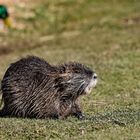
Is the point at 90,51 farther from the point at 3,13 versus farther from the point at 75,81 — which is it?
the point at 75,81

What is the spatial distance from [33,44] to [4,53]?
1242 mm

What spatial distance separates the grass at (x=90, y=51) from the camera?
9398 millimetres

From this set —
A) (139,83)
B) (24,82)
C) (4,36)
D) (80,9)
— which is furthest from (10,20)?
(24,82)

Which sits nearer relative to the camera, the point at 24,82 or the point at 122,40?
the point at 24,82

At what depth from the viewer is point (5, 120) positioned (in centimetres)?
997

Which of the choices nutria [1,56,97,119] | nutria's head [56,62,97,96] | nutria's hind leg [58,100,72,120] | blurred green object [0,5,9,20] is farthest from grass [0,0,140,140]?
blurred green object [0,5,9,20]

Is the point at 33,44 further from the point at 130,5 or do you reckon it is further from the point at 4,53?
the point at 130,5

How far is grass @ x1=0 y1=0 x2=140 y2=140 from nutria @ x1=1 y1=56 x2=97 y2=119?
11.4 inches

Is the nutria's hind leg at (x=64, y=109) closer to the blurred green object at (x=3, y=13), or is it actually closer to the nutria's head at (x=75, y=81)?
the nutria's head at (x=75, y=81)

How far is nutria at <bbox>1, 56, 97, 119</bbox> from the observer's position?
10281 millimetres

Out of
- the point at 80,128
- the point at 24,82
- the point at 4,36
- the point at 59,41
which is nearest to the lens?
the point at 80,128

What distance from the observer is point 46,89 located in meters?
10.3

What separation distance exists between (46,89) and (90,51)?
912 cm

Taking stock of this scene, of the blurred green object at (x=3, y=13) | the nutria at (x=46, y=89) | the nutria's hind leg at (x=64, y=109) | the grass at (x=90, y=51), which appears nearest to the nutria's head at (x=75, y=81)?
the nutria at (x=46, y=89)
